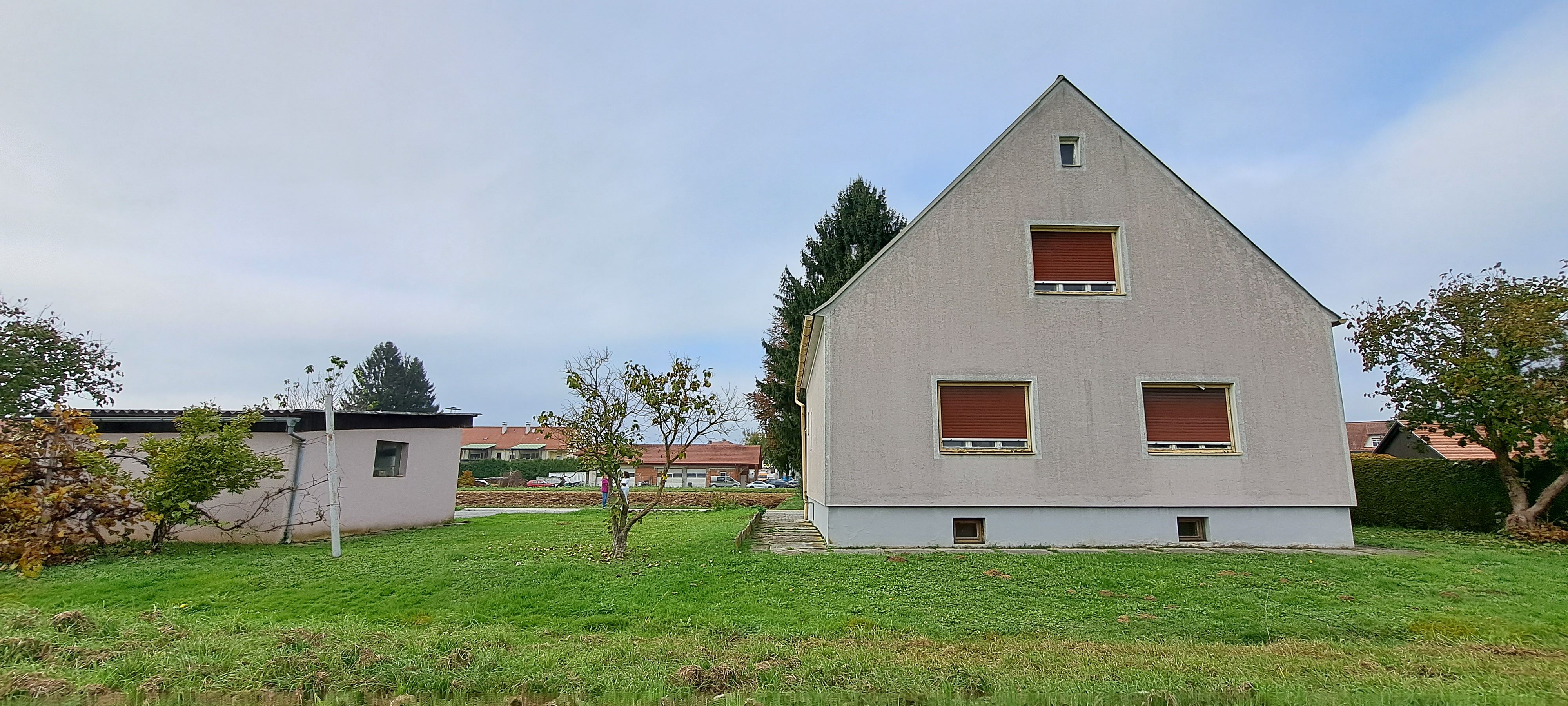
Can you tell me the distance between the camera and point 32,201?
36.2ft

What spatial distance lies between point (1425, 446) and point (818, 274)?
17.8m

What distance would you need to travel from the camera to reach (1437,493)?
1451 centimetres

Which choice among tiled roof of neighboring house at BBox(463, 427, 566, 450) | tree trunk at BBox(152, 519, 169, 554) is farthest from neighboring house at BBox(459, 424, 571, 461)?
tree trunk at BBox(152, 519, 169, 554)

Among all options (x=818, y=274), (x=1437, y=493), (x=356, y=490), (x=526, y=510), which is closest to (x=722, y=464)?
(x=526, y=510)

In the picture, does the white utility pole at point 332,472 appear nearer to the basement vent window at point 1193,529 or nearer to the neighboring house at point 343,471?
the neighboring house at point 343,471

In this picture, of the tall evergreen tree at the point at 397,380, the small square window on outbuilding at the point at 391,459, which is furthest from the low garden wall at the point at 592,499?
the tall evergreen tree at the point at 397,380

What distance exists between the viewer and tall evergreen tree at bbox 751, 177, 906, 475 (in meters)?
25.1

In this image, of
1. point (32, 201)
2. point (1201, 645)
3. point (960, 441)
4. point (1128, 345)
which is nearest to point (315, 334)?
point (32, 201)

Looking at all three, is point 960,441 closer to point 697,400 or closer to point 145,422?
point 697,400

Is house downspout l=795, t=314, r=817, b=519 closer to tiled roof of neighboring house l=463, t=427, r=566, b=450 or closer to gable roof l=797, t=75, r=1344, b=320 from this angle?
gable roof l=797, t=75, r=1344, b=320

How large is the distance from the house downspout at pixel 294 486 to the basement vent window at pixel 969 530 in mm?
11985

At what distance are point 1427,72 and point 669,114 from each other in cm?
1321

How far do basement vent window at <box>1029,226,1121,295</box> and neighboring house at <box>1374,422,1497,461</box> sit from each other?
8.58m

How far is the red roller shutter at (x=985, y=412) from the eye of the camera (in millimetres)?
11102
